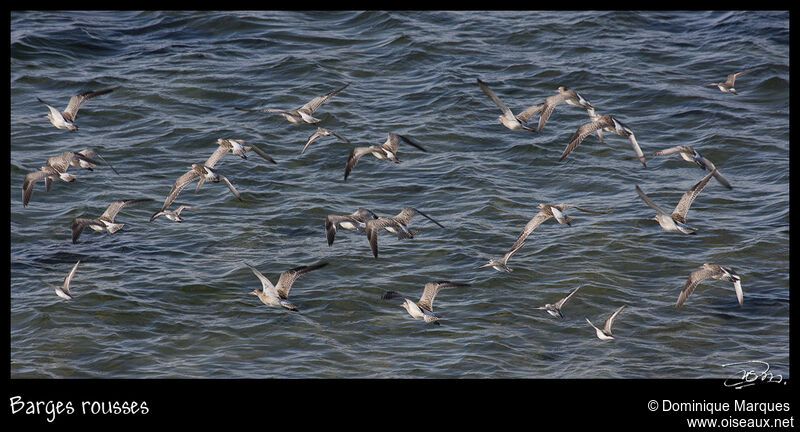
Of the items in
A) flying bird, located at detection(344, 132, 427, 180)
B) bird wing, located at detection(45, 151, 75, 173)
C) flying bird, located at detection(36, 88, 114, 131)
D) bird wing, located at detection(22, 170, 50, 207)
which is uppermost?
flying bird, located at detection(36, 88, 114, 131)

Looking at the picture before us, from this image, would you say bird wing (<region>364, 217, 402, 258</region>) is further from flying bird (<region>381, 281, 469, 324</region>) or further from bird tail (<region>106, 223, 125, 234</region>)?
bird tail (<region>106, 223, 125, 234</region>)

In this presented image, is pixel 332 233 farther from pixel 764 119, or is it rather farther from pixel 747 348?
pixel 764 119

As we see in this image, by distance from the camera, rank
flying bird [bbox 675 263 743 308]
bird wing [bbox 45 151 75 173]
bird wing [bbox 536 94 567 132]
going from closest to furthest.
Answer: flying bird [bbox 675 263 743 308], bird wing [bbox 45 151 75 173], bird wing [bbox 536 94 567 132]

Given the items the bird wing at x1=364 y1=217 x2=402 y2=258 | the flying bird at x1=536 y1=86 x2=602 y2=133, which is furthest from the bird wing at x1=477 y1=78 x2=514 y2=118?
the bird wing at x1=364 y1=217 x2=402 y2=258

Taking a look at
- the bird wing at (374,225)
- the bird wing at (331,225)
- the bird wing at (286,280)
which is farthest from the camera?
the bird wing at (331,225)

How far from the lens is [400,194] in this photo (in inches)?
782

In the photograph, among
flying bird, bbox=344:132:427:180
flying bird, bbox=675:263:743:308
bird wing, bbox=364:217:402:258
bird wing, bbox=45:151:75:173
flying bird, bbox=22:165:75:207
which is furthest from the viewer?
bird wing, bbox=45:151:75:173

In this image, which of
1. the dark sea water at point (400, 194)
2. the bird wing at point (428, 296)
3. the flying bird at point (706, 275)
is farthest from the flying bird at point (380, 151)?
the flying bird at point (706, 275)

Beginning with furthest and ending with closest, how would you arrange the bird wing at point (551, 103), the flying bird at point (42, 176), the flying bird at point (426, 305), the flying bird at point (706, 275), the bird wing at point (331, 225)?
the bird wing at point (551, 103) < the flying bird at point (42, 176) < the bird wing at point (331, 225) < the flying bird at point (426, 305) < the flying bird at point (706, 275)

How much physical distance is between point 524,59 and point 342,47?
4672 mm

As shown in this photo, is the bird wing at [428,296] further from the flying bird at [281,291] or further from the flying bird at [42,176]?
the flying bird at [42,176]

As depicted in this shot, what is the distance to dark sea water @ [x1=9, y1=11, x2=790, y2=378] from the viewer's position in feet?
49.7

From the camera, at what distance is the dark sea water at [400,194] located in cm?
1516

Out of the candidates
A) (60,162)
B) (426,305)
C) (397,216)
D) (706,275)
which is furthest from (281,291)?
(706,275)
